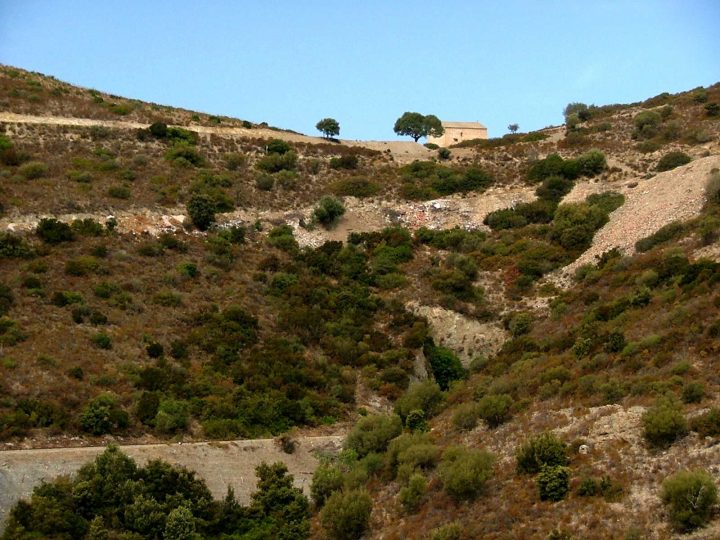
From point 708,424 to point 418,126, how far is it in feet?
237

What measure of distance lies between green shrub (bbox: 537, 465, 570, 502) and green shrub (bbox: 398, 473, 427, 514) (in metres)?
3.77

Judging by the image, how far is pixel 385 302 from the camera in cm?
4641

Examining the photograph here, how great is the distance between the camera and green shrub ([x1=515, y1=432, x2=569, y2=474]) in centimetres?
2289

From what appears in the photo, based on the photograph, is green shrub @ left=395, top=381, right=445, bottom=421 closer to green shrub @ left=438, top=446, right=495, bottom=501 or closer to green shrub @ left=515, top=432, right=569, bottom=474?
green shrub @ left=438, top=446, right=495, bottom=501

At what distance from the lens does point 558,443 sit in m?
23.2

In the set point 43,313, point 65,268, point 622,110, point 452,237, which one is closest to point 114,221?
point 65,268

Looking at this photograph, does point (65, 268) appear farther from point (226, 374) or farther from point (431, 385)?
point (431, 385)

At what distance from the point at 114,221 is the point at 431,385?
70.9 ft

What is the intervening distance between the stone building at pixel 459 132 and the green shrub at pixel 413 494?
69.7 m

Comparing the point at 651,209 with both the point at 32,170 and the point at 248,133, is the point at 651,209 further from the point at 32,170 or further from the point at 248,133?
the point at 32,170

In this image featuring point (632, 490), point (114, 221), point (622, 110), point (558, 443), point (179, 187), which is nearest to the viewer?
point (632, 490)

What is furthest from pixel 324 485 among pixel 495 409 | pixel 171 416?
pixel 171 416

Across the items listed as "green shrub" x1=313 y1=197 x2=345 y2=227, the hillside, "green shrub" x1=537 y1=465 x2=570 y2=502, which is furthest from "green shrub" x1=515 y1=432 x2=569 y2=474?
"green shrub" x1=313 y1=197 x2=345 y2=227

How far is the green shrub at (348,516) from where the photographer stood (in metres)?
24.7
